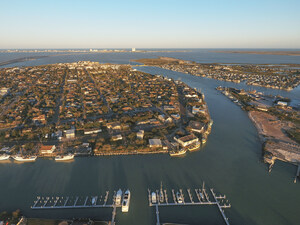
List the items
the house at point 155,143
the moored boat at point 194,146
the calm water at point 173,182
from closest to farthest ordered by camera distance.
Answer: the calm water at point 173,182
the house at point 155,143
the moored boat at point 194,146

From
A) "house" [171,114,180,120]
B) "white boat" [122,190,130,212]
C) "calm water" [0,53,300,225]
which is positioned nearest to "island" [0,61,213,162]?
"house" [171,114,180,120]

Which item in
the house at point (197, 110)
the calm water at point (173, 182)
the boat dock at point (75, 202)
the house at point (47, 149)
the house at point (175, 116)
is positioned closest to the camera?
the calm water at point (173, 182)

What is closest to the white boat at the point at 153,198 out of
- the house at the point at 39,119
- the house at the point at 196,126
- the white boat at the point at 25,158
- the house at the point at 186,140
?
the house at the point at 186,140

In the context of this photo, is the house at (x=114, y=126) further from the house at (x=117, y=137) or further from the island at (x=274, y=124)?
the island at (x=274, y=124)

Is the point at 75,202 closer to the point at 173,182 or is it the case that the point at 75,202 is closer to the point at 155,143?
the point at 173,182

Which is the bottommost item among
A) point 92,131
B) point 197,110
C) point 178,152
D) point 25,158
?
point 25,158

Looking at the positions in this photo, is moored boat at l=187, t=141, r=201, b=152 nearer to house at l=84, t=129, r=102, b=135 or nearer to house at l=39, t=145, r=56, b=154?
house at l=84, t=129, r=102, b=135

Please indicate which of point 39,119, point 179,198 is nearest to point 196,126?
point 179,198

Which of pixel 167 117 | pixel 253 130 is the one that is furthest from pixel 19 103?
pixel 253 130
